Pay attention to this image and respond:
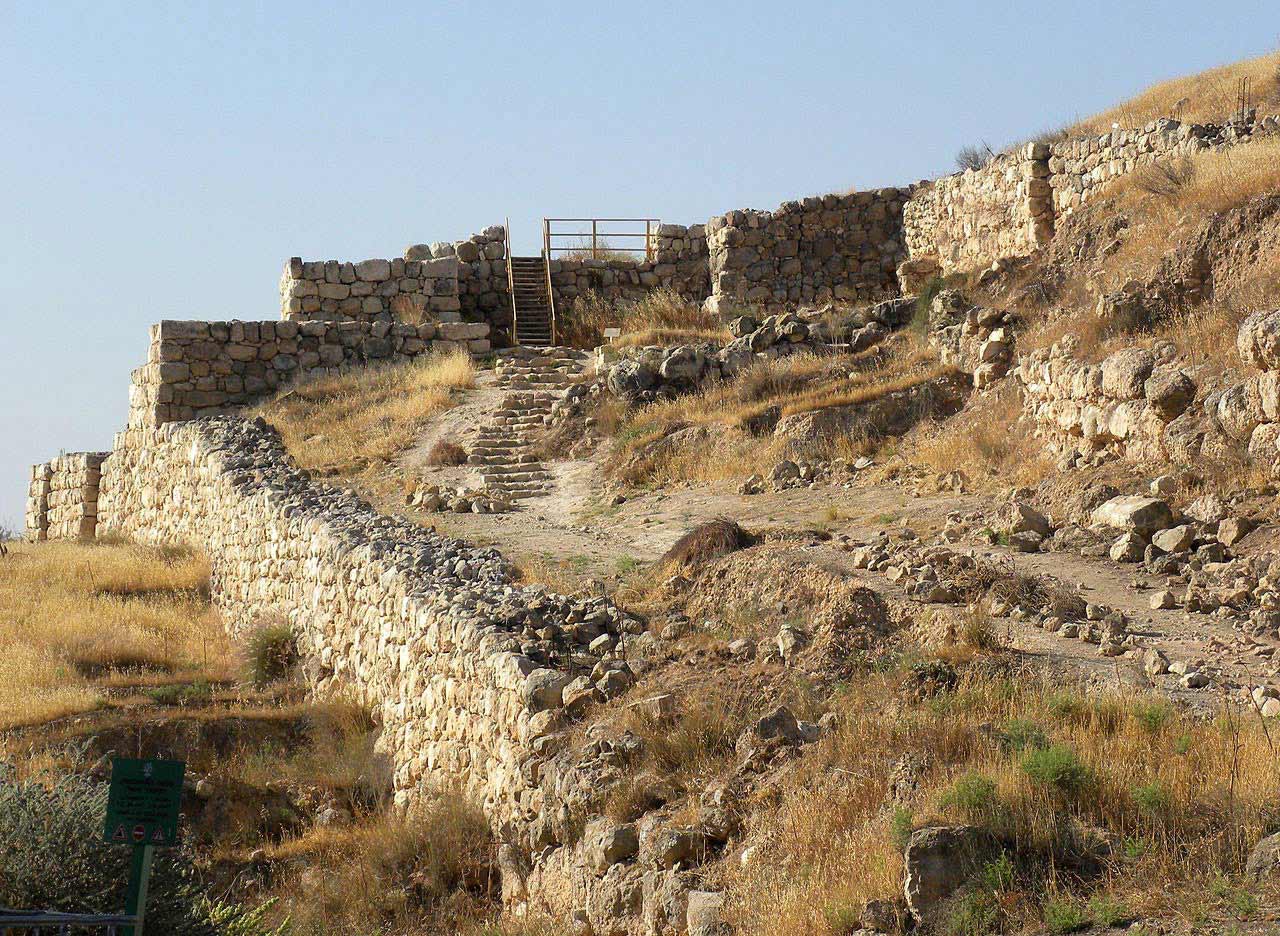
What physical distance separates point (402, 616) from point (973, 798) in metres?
6.49

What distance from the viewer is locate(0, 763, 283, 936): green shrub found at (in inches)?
293

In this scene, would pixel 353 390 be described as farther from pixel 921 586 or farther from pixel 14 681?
pixel 921 586

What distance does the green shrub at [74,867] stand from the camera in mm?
7438

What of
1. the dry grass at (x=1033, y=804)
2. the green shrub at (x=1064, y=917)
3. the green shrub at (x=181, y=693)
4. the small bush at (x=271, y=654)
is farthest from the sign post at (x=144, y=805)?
the small bush at (x=271, y=654)

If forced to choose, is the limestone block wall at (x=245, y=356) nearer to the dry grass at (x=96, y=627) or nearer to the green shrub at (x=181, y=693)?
the dry grass at (x=96, y=627)

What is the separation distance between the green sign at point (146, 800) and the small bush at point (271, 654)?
7561mm

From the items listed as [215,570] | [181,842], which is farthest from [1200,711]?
[215,570]

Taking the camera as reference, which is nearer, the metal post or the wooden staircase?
the metal post

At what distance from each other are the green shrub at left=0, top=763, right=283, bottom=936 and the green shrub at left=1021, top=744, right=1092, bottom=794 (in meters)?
4.49

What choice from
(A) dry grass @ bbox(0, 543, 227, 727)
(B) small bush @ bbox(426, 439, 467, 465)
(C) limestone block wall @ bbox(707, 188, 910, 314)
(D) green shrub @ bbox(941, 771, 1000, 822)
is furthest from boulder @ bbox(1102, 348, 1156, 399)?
(C) limestone block wall @ bbox(707, 188, 910, 314)

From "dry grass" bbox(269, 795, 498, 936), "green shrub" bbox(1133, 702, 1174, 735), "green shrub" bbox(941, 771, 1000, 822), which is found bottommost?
"dry grass" bbox(269, 795, 498, 936)

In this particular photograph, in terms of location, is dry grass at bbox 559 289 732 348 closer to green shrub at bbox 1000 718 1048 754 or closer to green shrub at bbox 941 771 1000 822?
green shrub at bbox 1000 718 1048 754

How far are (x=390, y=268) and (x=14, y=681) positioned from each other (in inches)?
532

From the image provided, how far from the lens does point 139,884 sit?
6.35 m
